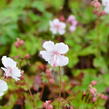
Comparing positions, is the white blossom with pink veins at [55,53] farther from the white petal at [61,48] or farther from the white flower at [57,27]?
the white flower at [57,27]

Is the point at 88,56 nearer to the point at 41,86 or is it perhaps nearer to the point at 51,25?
the point at 51,25

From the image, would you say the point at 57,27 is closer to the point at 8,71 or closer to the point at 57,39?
the point at 57,39

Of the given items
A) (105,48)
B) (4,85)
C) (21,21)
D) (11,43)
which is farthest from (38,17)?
(4,85)

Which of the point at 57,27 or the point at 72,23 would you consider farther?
the point at 72,23

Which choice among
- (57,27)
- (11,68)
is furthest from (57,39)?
(11,68)

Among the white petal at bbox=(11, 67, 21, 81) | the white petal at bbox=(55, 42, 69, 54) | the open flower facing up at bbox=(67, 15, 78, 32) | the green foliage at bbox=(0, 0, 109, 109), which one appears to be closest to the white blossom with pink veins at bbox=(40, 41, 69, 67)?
the white petal at bbox=(55, 42, 69, 54)

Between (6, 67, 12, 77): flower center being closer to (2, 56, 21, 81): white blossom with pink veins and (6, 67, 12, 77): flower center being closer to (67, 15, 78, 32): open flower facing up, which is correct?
(2, 56, 21, 81): white blossom with pink veins
